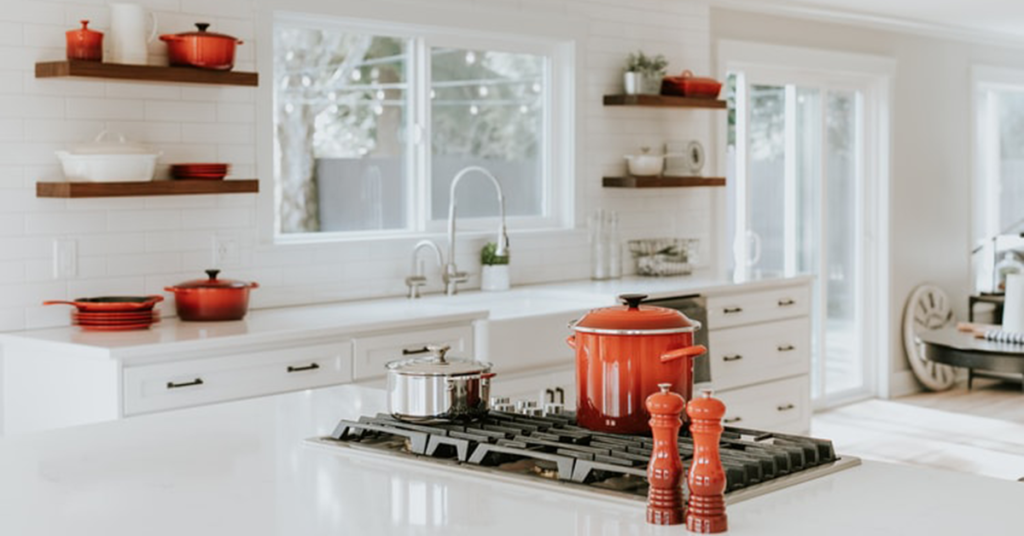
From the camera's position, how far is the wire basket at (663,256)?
6.55 m

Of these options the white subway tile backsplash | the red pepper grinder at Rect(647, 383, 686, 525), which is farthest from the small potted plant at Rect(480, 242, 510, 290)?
the red pepper grinder at Rect(647, 383, 686, 525)

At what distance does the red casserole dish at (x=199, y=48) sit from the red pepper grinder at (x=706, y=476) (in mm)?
3234

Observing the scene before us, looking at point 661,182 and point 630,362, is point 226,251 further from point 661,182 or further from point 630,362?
point 630,362

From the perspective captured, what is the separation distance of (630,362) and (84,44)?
2812 millimetres

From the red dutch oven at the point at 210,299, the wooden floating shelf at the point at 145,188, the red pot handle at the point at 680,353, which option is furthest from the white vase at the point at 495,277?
the red pot handle at the point at 680,353

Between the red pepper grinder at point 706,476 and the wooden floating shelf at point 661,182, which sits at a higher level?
the wooden floating shelf at point 661,182

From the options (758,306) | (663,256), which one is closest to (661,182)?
(663,256)

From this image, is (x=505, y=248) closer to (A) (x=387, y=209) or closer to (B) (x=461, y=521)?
(A) (x=387, y=209)

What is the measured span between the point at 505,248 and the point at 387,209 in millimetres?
544

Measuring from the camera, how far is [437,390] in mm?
2303

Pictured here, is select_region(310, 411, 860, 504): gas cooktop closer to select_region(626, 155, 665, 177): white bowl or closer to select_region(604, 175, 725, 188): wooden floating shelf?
select_region(604, 175, 725, 188): wooden floating shelf

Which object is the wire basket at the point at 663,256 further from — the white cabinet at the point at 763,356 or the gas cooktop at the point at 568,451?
the gas cooktop at the point at 568,451

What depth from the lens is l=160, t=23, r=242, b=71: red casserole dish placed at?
15.1 feet

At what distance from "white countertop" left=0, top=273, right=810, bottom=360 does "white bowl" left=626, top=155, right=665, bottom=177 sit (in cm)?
54
